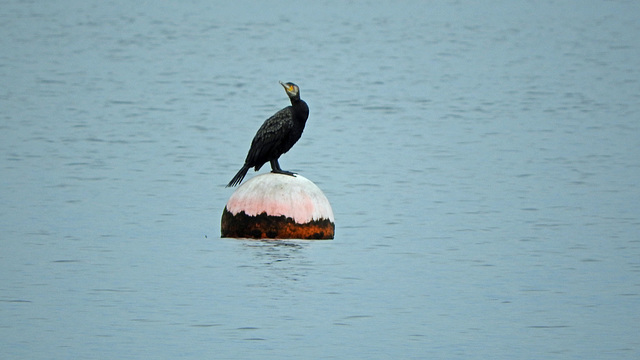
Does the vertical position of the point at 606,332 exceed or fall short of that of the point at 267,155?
it falls short

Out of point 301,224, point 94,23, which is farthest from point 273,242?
point 94,23

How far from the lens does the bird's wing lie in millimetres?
21703

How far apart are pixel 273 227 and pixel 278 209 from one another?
237mm

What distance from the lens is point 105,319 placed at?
18.0 metres

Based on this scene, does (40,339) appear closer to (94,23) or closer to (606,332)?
(606,332)

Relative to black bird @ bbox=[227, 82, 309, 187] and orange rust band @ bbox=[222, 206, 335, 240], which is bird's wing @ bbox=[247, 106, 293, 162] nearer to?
black bird @ bbox=[227, 82, 309, 187]

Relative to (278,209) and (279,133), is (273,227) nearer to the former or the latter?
(278,209)


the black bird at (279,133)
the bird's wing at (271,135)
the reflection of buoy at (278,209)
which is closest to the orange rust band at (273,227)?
the reflection of buoy at (278,209)

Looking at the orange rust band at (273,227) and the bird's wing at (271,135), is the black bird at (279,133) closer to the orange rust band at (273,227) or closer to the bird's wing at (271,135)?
the bird's wing at (271,135)

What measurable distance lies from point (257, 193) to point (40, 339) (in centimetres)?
451

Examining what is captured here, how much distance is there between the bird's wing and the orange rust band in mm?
1050

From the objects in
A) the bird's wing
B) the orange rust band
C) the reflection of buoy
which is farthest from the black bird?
the orange rust band

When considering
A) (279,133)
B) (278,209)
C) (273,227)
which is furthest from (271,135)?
(273,227)

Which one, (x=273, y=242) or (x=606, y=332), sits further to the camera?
(x=273, y=242)
